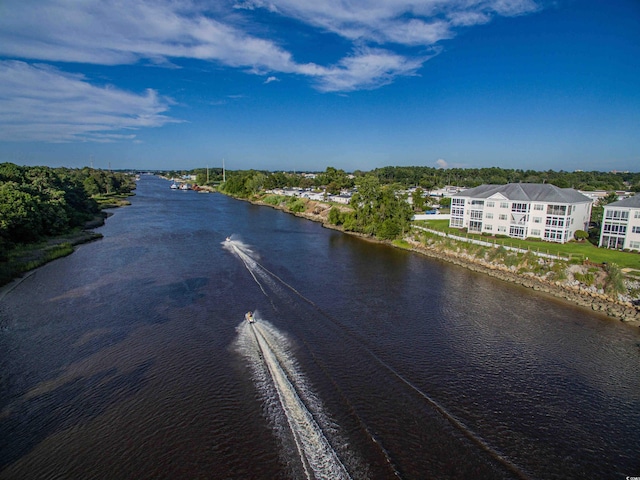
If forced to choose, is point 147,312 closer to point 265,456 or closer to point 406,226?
point 265,456

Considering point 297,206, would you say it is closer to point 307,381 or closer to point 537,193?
point 537,193

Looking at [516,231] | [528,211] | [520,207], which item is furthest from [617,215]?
[516,231]

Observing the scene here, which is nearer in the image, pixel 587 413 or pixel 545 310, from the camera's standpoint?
pixel 587 413

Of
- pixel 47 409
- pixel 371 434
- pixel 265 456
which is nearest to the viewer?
pixel 265 456

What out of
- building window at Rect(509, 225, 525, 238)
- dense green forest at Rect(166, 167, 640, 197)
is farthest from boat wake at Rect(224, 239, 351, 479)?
dense green forest at Rect(166, 167, 640, 197)

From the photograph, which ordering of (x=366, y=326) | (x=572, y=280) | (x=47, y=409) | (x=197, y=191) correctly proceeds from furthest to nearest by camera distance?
(x=197, y=191), (x=572, y=280), (x=366, y=326), (x=47, y=409)

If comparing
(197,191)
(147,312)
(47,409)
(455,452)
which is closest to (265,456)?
(455,452)

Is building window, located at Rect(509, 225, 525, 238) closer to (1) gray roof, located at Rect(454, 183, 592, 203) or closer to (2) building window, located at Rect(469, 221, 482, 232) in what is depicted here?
(1) gray roof, located at Rect(454, 183, 592, 203)
